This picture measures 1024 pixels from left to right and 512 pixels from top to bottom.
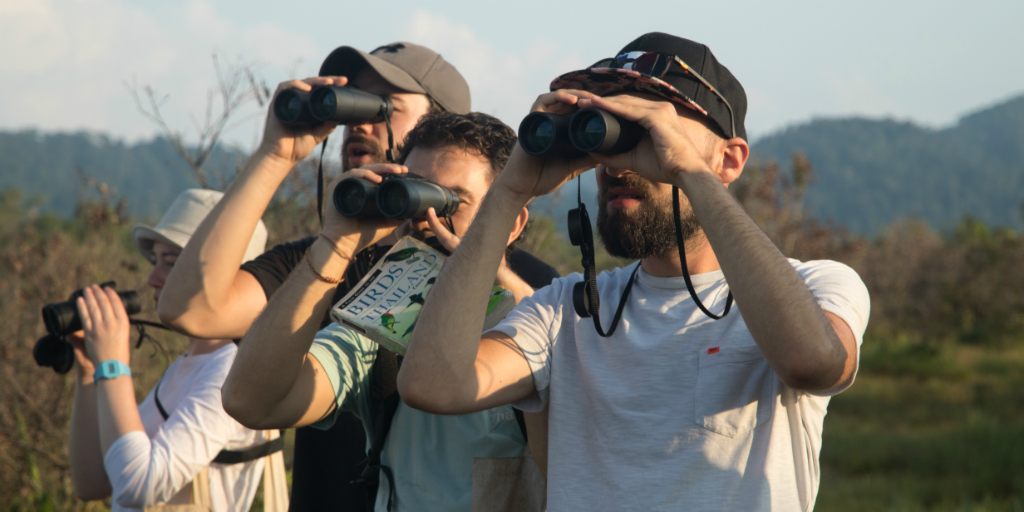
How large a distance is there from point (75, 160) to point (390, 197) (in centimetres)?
11583

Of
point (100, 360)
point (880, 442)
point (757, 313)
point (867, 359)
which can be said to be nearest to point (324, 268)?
point (757, 313)

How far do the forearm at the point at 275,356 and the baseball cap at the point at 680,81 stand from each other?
725 millimetres

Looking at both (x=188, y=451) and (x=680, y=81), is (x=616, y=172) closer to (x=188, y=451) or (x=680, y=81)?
(x=680, y=81)

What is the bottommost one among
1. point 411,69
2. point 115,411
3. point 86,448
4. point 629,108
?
point 86,448

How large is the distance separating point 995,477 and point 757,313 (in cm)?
862

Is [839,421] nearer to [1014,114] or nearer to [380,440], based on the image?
[380,440]

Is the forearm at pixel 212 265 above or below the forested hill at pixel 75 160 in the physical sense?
below

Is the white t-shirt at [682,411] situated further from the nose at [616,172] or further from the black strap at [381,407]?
the black strap at [381,407]

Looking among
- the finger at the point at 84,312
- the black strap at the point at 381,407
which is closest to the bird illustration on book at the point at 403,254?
the black strap at the point at 381,407

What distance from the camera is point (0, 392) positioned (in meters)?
5.38

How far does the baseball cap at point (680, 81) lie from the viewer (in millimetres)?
1640

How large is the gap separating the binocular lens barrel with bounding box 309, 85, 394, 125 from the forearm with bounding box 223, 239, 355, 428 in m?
0.62

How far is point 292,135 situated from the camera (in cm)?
232

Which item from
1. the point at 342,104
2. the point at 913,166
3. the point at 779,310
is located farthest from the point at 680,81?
the point at 913,166
